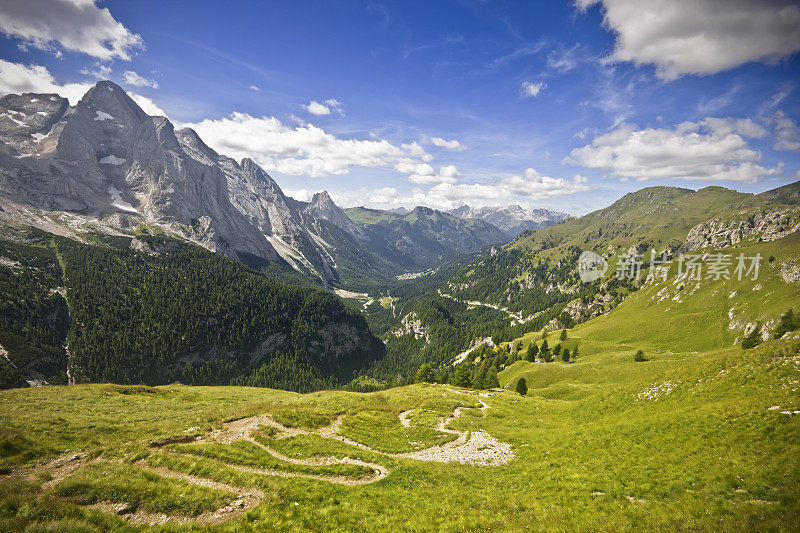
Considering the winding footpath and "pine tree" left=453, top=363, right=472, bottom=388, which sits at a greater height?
the winding footpath

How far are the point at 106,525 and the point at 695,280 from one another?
602 feet

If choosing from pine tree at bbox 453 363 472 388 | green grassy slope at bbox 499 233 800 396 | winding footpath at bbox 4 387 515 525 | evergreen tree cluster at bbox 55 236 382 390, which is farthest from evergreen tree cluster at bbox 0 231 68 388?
green grassy slope at bbox 499 233 800 396

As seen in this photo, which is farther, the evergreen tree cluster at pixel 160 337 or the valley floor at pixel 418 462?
the evergreen tree cluster at pixel 160 337

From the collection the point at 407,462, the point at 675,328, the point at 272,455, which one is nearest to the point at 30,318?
the point at 272,455

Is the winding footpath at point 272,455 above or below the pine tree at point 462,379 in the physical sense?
above

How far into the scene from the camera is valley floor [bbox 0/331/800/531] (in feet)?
48.2

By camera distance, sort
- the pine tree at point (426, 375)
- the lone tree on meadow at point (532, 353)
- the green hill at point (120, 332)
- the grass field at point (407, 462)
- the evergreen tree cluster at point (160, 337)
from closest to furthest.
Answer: the grass field at point (407, 462) < the pine tree at point (426, 375) < the lone tree on meadow at point (532, 353) < the green hill at point (120, 332) < the evergreen tree cluster at point (160, 337)

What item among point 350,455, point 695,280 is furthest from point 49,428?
point 695,280

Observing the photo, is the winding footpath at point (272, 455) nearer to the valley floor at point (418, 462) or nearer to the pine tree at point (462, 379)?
the valley floor at point (418, 462)

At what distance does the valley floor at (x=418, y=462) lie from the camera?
578 inches

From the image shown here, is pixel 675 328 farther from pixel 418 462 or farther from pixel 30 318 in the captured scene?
pixel 30 318

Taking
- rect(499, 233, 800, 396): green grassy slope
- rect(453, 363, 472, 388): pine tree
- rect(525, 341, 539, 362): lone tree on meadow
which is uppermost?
rect(499, 233, 800, 396): green grassy slope

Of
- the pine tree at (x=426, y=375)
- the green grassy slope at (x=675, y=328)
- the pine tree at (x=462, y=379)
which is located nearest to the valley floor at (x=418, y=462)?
the pine tree at (x=462, y=379)

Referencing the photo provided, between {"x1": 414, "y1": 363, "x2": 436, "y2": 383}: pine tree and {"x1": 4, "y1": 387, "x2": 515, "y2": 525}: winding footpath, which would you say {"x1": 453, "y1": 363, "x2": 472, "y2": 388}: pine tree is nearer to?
{"x1": 414, "y1": 363, "x2": 436, "y2": 383}: pine tree
